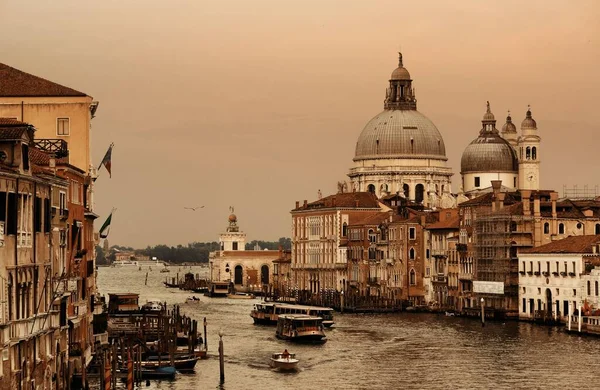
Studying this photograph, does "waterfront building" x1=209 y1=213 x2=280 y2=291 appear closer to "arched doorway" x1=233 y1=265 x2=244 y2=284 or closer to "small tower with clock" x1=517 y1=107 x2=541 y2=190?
"arched doorway" x1=233 y1=265 x2=244 y2=284

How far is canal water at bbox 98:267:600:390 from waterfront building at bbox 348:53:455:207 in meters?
52.4

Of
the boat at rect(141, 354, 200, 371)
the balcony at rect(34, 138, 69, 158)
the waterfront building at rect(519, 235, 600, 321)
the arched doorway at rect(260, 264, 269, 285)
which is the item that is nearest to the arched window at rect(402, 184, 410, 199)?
the arched doorway at rect(260, 264, 269, 285)

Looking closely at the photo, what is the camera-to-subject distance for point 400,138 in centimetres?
12588

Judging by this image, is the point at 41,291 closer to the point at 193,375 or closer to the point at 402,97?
the point at 193,375

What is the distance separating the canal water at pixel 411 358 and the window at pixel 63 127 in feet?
21.0

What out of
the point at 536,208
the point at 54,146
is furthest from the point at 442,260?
the point at 54,146

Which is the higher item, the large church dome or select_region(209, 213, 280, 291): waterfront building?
the large church dome

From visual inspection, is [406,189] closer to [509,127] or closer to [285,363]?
[509,127]

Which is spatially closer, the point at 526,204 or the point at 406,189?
the point at 526,204

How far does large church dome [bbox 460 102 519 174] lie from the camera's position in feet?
395

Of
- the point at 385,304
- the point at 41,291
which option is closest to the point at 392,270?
→ the point at 385,304

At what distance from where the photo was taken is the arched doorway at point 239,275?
465 ft

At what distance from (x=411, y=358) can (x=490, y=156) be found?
6909cm

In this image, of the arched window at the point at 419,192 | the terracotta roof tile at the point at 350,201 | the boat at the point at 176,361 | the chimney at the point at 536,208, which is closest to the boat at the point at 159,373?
the boat at the point at 176,361
